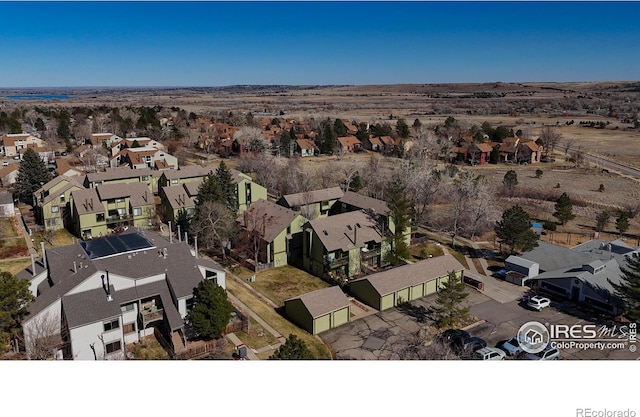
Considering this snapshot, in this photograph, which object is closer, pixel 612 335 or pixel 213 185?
pixel 612 335

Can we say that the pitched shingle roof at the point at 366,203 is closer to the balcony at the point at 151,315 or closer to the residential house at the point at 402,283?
the residential house at the point at 402,283

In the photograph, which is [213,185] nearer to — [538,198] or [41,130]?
[538,198]

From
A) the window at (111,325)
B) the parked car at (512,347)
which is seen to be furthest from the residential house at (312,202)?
the parked car at (512,347)

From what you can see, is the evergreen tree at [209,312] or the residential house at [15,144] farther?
the residential house at [15,144]

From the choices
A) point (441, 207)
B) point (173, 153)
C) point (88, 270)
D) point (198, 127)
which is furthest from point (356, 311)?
point (198, 127)

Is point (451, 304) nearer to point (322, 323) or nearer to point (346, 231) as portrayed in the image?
point (322, 323)
